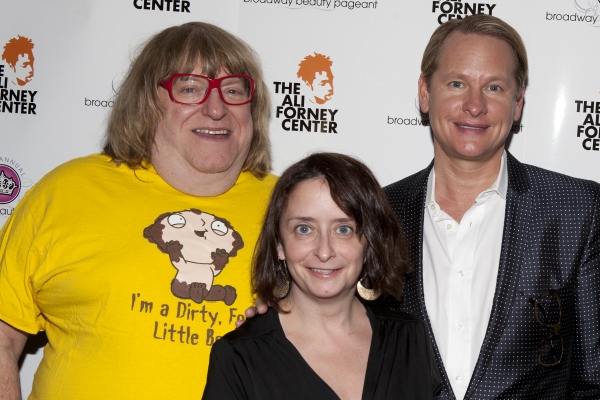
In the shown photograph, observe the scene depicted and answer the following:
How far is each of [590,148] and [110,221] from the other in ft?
6.86

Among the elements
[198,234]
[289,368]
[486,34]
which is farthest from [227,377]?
[486,34]

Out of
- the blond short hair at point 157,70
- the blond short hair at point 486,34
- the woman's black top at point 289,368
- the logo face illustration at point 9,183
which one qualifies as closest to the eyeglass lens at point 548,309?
the woman's black top at point 289,368

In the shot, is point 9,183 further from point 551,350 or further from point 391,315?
point 551,350

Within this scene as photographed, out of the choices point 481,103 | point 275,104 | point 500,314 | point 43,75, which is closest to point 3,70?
point 43,75

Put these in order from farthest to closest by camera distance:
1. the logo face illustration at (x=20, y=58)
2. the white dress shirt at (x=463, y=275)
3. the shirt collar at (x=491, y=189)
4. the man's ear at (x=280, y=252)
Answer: the logo face illustration at (x=20, y=58) < the shirt collar at (x=491, y=189) < the white dress shirt at (x=463, y=275) < the man's ear at (x=280, y=252)

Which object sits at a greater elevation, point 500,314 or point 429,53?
point 429,53

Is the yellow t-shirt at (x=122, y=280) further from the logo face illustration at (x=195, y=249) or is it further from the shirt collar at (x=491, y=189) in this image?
the shirt collar at (x=491, y=189)

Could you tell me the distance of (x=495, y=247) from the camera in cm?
240

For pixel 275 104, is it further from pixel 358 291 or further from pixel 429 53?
pixel 358 291

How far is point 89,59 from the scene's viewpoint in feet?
10.7

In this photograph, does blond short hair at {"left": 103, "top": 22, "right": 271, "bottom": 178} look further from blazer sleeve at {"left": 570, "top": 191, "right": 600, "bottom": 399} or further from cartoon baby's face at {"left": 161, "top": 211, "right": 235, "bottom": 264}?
blazer sleeve at {"left": 570, "top": 191, "right": 600, "bottom": 399}

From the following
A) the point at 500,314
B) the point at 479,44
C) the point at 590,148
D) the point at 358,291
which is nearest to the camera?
the point at 358,291

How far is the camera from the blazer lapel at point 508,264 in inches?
88.7

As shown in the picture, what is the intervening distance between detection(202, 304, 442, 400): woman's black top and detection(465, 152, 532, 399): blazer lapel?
0.28 m
